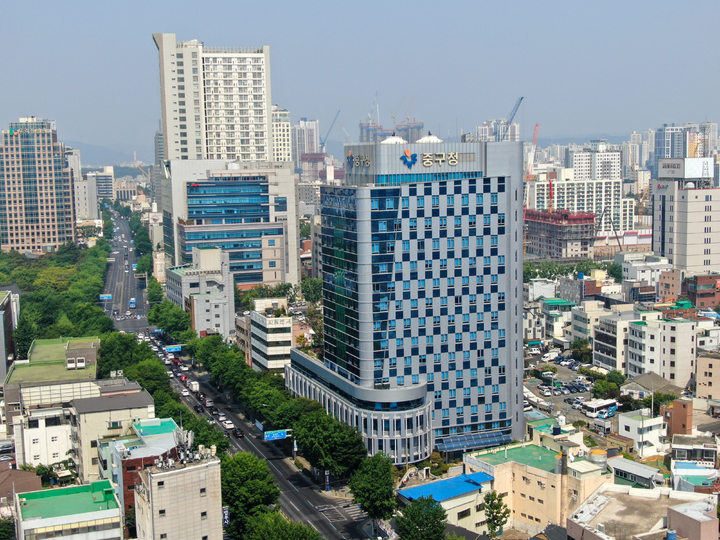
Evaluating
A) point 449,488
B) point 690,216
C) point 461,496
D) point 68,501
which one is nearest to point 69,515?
point 68,501

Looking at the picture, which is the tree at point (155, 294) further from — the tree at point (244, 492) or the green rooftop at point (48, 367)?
the tree at point (244, 492)

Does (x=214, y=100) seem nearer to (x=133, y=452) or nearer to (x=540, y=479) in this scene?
(x=133, y=452)

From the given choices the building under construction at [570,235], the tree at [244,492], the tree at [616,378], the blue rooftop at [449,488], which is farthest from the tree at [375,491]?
the building under construction at [570,235]

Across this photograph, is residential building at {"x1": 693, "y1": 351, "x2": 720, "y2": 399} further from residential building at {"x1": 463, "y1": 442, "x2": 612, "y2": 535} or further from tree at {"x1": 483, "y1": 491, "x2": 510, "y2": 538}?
tree at {"x1": 483, "y1": 491, "x2": 510, "y2": 538}

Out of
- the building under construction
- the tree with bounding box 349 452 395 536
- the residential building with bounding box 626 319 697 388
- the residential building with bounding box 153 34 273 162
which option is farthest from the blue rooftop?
the building under construction

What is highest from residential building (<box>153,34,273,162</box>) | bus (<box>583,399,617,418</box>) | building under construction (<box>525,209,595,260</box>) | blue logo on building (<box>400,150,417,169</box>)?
residential building (<box>153,34,273,162</box>)
